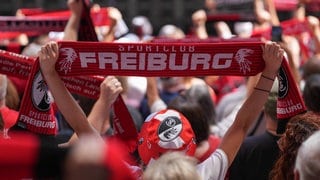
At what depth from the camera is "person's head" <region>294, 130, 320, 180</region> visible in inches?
103

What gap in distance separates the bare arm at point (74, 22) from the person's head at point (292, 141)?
6.57 ft

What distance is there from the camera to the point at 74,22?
16.8 ft

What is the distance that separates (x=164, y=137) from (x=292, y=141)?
510 mm

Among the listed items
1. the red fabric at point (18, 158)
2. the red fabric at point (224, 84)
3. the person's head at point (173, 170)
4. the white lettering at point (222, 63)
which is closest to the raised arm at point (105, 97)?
the white lettering at point (222, 63)

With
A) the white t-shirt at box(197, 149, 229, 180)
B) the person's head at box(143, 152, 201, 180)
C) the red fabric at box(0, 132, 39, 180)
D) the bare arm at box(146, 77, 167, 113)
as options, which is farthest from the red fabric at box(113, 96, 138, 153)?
the red fabric at box(0, 132, 39, 180)

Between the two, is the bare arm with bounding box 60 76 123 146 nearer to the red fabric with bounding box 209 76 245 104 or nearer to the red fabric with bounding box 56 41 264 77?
the red fabric with bounding box 56 41 264 77

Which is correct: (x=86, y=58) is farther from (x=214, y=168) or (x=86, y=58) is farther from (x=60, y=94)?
(x=214, y=168)

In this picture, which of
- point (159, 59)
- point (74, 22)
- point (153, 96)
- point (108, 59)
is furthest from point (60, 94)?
point (153, 96)

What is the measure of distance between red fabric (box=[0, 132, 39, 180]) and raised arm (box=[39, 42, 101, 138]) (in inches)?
59.9

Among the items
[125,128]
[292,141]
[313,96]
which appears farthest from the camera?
[313,96]

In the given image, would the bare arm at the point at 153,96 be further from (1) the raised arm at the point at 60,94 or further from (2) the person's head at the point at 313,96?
(1) the raised arm at the point at 60,94

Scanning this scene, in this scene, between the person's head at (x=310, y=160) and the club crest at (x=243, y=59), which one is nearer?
the person's head at (x=310, y=160)

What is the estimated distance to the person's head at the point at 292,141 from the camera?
3.27 metres

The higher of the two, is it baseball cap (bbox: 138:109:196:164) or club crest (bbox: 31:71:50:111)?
club crest (bbox: 31:71:50:111)
